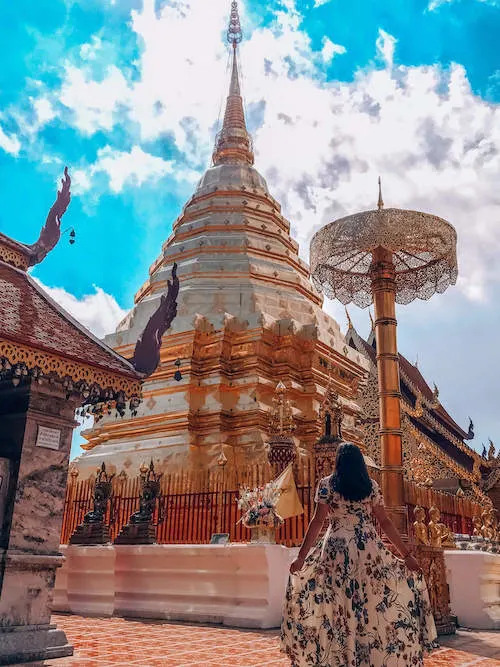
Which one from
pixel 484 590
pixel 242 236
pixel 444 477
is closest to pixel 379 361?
pixel 484 590

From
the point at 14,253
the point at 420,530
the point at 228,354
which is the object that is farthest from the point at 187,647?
the point at 228,354

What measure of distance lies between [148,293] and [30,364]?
40.2 ft

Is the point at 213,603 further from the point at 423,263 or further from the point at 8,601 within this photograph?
the point at 423,263

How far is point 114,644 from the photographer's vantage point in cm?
596

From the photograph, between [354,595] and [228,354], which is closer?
[354,595]

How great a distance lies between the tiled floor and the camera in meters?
5.07

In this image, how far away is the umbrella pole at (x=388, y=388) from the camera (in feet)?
28.2

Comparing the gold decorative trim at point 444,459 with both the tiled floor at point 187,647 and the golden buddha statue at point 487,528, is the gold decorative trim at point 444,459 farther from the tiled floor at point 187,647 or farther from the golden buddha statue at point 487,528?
the tiled floor at point 187,647

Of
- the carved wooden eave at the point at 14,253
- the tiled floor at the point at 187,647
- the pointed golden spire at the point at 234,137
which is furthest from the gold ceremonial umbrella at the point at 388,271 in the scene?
the pointed golden spire at the point at 234,137

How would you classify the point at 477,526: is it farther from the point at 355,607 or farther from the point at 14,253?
the point at 14,253

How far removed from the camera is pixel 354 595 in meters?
3.71

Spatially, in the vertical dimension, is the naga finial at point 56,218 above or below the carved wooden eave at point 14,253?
above

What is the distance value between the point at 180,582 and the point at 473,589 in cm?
379

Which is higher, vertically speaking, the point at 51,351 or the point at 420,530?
the point at 51,351
